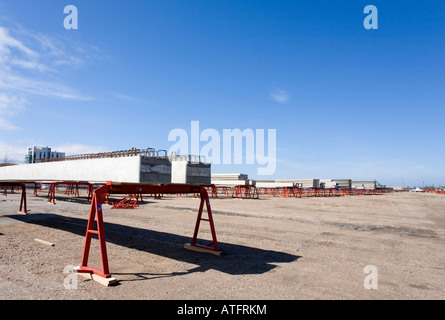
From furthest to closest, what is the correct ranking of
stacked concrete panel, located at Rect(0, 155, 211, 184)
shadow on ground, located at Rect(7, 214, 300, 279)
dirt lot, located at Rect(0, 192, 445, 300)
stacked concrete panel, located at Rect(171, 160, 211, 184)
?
stacked concrete panel, located at Rect(171, 160, 211, 184), stacked concrete panel, located at Rect(0, 155, 211, 184), shadow on ground, located at Rect(7, 214, 300, 279), dirt lot, located at Rect(0, 192, 445, 300)

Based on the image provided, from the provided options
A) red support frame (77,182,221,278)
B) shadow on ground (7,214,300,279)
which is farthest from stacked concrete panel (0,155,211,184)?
red support frame (77,182,221,278)

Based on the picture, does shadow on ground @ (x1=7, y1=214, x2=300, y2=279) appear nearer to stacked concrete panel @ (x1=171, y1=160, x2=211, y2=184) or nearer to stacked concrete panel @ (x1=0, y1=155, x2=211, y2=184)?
stacked concrete panel @ (x1=0, y1=155, x2=211, y2=184)

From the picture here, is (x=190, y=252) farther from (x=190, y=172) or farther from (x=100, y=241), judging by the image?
(x=190, y=172)

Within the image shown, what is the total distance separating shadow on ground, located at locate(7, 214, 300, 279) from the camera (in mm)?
6074

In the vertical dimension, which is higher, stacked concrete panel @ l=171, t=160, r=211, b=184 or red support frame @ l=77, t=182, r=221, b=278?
stacked concrete panel @ l=171, t=160, r=211, b=184

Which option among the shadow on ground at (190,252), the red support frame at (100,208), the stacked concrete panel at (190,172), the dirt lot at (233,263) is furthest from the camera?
the stacked concrete panel at (190,172)

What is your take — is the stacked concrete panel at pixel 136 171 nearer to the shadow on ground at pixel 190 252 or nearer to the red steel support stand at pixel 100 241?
the shadow on ground at pixel 190 252

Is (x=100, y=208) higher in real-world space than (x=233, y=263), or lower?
higher

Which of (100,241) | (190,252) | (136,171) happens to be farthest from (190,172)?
(100,241)

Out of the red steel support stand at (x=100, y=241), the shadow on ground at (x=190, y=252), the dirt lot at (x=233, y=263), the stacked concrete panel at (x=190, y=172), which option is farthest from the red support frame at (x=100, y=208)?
the stacked concrete panel at (x=190, y=172)

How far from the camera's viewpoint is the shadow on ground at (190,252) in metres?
6.07

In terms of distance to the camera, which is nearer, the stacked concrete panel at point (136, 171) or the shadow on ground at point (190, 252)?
the shadow on ground at point (190, 252)

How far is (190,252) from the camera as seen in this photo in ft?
24.2
